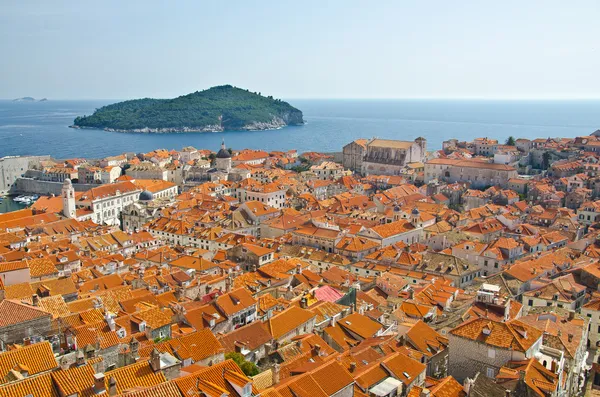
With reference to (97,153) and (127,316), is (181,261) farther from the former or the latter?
(97,153)

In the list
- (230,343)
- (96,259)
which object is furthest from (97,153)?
(230,343)

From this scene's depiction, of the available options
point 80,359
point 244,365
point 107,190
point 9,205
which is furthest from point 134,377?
point 9,205

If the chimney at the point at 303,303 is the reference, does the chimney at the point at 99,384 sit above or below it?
Result: above

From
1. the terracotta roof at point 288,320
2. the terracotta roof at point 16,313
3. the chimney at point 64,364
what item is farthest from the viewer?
the terracotta roof at point 288,320

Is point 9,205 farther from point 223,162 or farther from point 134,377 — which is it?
point 134,377

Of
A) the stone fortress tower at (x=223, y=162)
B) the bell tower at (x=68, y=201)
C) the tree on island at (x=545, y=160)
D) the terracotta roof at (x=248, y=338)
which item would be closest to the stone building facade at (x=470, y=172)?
the tree on island at (x=545, y=160)

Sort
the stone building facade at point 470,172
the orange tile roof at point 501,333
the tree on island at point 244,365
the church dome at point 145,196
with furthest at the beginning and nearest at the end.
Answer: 1. the stone building facade at point 470,172
2. the church dome at point 145,196
3. the orange tile roof at point 501,333
4. the tree on island at point 244,365

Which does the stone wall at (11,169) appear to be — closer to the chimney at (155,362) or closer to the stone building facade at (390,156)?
the stone building facade at (390,156)
